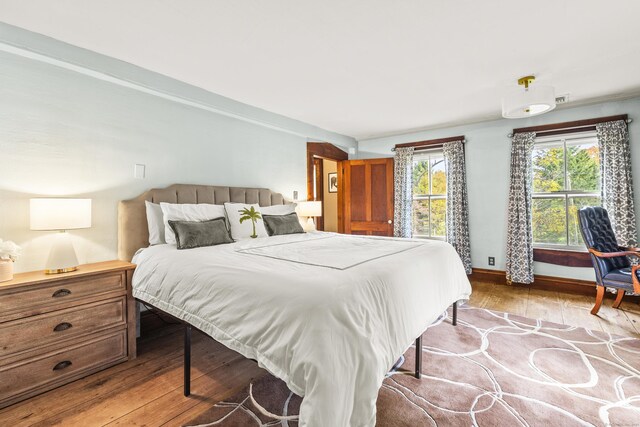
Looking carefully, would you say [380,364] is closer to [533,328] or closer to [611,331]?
[533,328]

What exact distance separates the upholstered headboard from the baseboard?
147 inches

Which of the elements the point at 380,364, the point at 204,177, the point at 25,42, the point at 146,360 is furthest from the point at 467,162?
the point at 25,42

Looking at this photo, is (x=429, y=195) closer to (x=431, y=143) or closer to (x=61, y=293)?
(x=431, y=143)

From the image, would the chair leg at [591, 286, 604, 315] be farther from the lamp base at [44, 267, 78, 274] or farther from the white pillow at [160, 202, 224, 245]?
the lamp base at [44, 267, 78, 274]

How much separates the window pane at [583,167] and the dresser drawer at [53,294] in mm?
5427

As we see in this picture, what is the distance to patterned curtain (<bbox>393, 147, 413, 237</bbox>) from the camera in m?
5.13

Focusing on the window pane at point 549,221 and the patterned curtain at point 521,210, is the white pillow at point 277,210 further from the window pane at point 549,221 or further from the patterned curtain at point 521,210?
the window pane at point 549,221

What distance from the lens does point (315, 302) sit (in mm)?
1296

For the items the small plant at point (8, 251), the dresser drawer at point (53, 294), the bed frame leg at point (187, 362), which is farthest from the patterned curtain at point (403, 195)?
the small plant at point (8, 251)

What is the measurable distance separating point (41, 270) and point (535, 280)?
219 inches

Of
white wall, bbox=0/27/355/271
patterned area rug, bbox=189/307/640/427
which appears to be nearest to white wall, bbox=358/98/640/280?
patterned area rug, bbox=189/307/640/427

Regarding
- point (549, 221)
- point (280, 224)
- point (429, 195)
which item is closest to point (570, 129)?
point (549, 221)

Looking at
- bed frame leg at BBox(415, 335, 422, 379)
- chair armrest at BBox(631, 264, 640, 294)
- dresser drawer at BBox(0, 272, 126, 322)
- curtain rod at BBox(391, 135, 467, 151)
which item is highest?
curtain rod at BBox(391, 135, 467, 151)

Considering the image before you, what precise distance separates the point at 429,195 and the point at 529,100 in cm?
257
